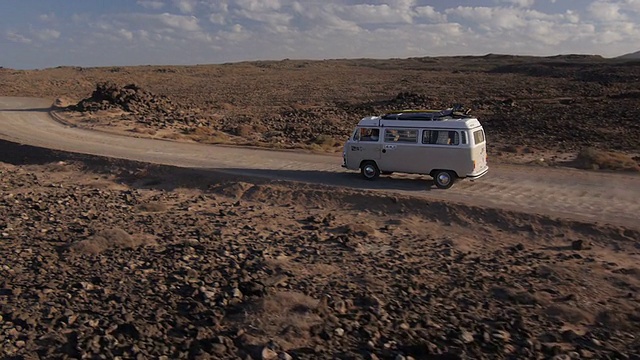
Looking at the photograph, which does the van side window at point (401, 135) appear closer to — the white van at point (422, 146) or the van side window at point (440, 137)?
the white van at point (422, 146)

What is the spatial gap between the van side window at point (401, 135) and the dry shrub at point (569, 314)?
26.0 feet

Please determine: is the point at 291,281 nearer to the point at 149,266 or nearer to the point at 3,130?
the point at 149,266

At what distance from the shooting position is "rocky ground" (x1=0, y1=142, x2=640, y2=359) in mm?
8656

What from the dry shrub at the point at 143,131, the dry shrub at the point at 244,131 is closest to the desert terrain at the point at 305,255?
the dry shrub at the point at 143,131

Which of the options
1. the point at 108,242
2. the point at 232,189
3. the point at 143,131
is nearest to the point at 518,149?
the point at 232,189

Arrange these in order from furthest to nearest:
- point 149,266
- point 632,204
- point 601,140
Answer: point 601,140, point 632,204, point 149,266

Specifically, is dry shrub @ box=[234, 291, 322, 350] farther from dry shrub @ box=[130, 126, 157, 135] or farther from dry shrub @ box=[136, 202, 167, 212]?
dry shrub @ box=[130, 126, 157, 135]

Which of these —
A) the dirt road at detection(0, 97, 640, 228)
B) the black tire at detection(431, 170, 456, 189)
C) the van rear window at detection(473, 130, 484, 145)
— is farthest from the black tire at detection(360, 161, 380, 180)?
the van rear window at detection(473, 130, 484, 145)

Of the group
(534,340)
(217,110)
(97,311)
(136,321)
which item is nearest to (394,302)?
(534,340)

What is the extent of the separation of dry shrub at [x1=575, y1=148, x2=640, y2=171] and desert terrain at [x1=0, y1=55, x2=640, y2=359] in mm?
102

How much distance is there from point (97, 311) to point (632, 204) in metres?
13.3

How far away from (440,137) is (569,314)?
7799 mm

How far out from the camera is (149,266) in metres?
11.8

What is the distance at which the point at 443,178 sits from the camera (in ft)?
54.5
